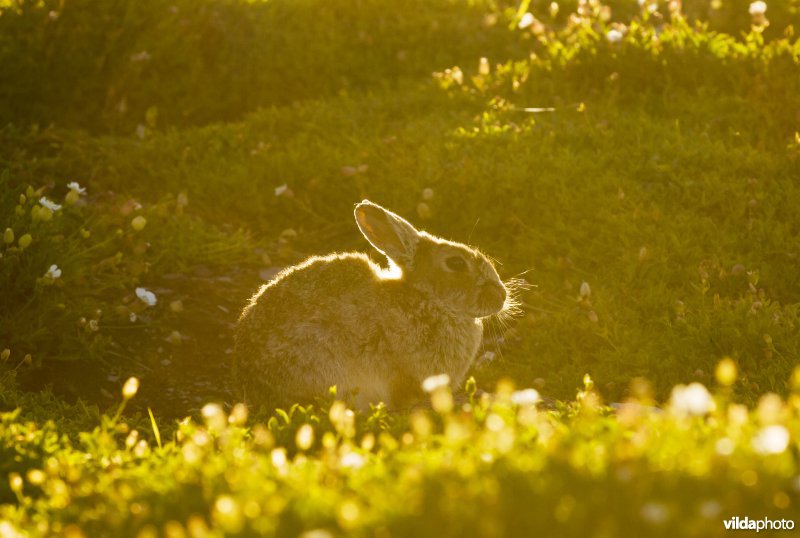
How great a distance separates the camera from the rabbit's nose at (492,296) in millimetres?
8727

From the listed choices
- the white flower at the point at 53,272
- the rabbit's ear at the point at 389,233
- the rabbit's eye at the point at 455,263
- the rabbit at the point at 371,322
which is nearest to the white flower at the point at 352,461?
the rabbit at the point at 371,322

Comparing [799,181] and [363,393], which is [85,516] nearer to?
[363,393]

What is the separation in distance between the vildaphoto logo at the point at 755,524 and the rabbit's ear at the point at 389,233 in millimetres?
4965

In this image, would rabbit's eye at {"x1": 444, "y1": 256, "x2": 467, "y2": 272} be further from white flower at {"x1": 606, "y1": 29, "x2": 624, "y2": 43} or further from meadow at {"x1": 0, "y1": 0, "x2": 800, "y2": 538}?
white flower at {"x1": 606, "y1": 29, "x2": 624, "y2": 43}

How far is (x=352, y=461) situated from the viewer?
4352 mm

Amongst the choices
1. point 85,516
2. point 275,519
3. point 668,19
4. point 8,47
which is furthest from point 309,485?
point 668,19

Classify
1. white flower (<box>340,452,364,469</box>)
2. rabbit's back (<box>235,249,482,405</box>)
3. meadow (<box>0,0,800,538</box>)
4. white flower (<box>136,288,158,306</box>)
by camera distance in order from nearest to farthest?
meadow (<box>0,0,800,538</box>) → white flower (<box>340,452,364,469</box>) → rabbit's back (<box>235,249,482,405</box>) → white flower (<box>136,288,158,306</box>)

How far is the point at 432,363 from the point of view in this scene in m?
8.45

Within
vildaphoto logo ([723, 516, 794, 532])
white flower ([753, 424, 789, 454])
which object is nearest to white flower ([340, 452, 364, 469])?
vildaphoto logo ([723, 516, 794, 532])

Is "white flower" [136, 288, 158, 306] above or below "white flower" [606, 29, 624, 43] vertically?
below

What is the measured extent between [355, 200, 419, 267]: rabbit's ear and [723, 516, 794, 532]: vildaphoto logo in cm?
496

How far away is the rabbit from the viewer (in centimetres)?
801

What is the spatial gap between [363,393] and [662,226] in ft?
12.9

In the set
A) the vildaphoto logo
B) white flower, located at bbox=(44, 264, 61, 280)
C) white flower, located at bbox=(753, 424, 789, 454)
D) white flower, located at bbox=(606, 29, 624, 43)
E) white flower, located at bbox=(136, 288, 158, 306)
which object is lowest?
white flower, located at bbox=(136, 288, 158, 306)
